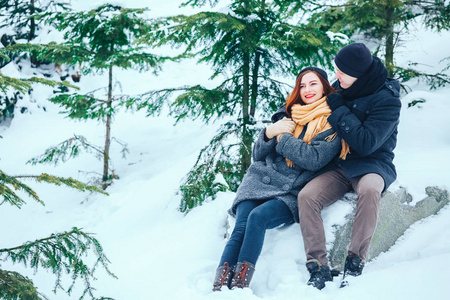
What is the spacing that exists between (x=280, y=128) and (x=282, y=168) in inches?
14.4

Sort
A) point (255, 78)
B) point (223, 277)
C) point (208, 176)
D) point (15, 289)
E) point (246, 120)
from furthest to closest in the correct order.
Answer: point (255, 78) → point (246, 120) → point (208, 176) → point (223, 277) → point (15, 289)

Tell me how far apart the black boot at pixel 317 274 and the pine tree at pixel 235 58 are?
263 centimetres

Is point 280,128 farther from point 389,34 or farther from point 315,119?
point 389,34

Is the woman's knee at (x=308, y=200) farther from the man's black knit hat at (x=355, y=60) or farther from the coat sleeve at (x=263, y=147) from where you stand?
the man's black knit hat at (x=355, y=60)

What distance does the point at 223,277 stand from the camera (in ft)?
10.1

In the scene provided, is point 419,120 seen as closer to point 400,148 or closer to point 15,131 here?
point 400,148

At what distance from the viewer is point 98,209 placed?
890 centimetres

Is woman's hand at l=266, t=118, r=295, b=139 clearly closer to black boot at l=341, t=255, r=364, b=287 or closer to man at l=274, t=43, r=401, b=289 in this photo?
man at l=274, t=43, r=401, b=289

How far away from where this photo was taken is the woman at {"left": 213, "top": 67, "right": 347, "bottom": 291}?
126 inches

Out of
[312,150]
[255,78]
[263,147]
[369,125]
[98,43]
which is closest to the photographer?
[369,125]

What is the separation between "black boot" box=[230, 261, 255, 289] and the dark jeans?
1.9 inches

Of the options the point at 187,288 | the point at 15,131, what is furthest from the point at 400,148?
the point at 15,131

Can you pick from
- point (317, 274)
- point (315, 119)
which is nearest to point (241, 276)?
point (317, 274)

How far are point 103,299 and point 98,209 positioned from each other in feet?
18.7
